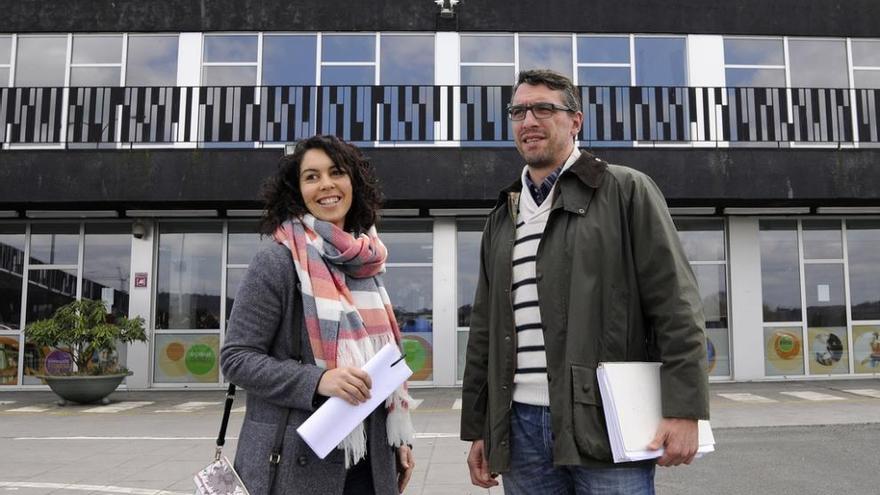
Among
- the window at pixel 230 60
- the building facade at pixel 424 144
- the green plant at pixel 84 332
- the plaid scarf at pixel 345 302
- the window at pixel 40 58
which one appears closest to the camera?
the plaid scarf at pixel 345 302

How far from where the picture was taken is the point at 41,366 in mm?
14070

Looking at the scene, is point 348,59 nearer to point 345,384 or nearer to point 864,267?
point 864,267

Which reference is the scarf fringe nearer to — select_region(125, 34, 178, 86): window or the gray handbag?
the gray handbag

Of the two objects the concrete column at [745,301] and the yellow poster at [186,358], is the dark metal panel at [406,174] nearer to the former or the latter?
the concrete column at [745,301]

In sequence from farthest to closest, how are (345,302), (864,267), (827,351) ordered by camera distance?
1. (864,267)
2. (827,351)
3. (345,302)

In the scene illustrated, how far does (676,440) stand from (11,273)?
15.5 meters

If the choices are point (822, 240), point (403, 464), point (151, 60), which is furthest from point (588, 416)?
point (151, 60)

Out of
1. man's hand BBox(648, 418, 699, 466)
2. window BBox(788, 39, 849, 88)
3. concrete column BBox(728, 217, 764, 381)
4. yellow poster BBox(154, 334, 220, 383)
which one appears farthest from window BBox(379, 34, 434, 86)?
man's hand BBox(648, 418, 699, 466)

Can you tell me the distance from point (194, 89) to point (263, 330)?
512 inches

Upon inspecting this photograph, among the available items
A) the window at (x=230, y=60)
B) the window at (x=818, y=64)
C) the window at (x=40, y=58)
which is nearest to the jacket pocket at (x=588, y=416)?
the window at (x=230, y=60)

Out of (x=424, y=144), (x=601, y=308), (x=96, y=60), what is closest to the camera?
(x=601, y=308)

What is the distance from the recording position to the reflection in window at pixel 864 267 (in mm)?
14242

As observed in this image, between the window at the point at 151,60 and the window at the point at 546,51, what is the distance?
23.5ft

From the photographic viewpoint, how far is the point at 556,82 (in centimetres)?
231
